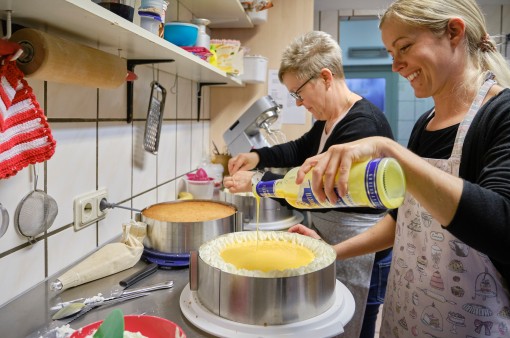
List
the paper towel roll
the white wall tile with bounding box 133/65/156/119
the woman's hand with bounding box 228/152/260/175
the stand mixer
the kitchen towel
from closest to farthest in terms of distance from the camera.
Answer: the paper towel roll → the kitchen towel → the white wall tile with bounding box 133/65/156/119 → the woman's hand with bounding box 228/152/260/175 → the stand mixer

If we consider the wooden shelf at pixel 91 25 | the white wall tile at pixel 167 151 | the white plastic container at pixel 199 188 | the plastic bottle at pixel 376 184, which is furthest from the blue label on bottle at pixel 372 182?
the white plastic container at pixel 199 188

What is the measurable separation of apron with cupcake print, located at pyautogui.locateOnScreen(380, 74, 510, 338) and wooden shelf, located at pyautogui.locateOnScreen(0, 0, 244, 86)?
0.73 m

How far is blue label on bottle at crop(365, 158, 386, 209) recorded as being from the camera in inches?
25.6

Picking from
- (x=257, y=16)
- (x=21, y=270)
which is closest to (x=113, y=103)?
(x=21, y=270)

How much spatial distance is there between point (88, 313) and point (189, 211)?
525mm

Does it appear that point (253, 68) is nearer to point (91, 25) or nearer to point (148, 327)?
point (91, 25)

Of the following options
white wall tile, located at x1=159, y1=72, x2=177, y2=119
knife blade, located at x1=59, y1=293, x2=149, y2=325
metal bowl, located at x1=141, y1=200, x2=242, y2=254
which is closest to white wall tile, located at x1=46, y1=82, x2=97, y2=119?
metal bowl, located at x1=141, y1=200, x2=242, y2=254

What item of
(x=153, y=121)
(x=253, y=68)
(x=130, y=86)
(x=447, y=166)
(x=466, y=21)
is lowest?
(x=447, y=166)

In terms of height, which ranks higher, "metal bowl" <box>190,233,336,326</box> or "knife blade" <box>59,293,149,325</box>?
"metal bowl" <box>190,233,336,326</box>

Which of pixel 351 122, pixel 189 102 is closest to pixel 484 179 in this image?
pixel 351 122

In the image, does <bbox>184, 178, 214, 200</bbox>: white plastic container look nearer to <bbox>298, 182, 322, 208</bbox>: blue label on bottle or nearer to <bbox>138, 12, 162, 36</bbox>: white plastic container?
<bbox>138, 12, 162, 36</bbox>: white plastic container

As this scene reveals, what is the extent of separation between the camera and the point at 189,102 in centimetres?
207

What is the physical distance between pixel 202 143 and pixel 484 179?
1.78 m

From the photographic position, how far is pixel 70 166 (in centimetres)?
106
